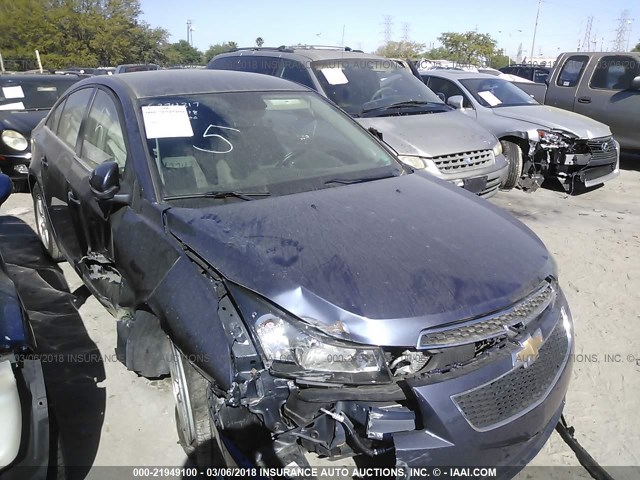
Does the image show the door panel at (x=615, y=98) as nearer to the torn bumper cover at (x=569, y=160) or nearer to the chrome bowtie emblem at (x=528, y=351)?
the torn bumper cover at (x=569, y=160)

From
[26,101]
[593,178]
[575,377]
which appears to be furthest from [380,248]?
[26,101]

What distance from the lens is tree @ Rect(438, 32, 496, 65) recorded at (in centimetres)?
4959

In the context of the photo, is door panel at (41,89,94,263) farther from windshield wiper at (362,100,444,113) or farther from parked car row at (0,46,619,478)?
windshield wiper at (362,100,444,113)

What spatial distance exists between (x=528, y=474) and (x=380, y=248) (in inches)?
52.4

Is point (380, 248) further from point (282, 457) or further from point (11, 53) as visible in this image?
point (11, 53)

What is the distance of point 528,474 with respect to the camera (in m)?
2.51

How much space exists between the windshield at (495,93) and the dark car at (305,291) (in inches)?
213

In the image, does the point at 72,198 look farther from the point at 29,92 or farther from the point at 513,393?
the point at 29,92

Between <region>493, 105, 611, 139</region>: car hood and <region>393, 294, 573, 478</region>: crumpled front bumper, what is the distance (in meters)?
5.69

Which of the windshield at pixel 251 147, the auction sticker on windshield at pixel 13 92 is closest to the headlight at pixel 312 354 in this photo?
the windshield at pixel 251 147

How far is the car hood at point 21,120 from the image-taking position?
661 cm

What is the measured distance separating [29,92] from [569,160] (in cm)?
786

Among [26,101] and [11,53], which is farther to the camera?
[11,53]

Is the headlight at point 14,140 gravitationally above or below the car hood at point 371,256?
below
